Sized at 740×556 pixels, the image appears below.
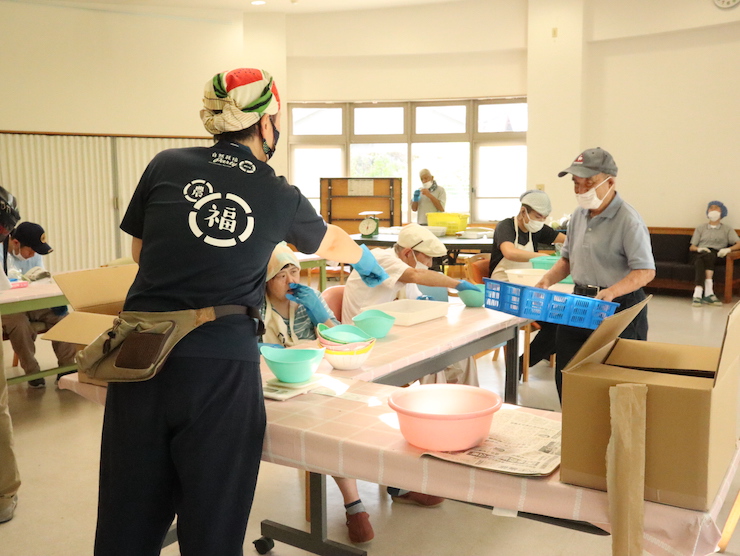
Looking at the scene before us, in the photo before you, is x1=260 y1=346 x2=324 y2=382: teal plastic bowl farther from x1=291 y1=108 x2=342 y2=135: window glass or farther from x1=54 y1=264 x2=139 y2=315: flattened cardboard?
x1=291 y1=108 x2=342 y2=135: window glass

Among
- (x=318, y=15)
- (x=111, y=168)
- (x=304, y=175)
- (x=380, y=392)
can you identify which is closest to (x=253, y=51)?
(x=318, y=15)

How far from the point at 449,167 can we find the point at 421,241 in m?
7.55

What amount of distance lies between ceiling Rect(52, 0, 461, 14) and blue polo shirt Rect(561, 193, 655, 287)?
7.99m

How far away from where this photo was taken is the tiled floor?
2.54 m

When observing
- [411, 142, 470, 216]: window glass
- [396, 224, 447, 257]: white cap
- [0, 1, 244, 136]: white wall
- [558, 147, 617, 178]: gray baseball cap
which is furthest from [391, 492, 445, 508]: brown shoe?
[411, 142, 470, 216]: window glass

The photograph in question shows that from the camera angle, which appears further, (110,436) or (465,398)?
(465,398)

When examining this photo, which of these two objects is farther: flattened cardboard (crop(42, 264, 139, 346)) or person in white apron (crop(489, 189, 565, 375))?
person in white apron (crop(489, 189, 565, 375))

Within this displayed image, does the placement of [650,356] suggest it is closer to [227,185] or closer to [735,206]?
[227,185]

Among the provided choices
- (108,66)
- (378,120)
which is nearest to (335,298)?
(108,66)

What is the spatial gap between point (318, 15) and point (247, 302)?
397 inches

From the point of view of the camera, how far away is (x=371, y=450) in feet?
4.96

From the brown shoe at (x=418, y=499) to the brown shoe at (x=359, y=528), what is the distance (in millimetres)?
317

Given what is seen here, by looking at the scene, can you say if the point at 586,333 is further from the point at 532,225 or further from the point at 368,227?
the point at 368,227

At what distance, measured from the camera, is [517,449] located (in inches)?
58.5
